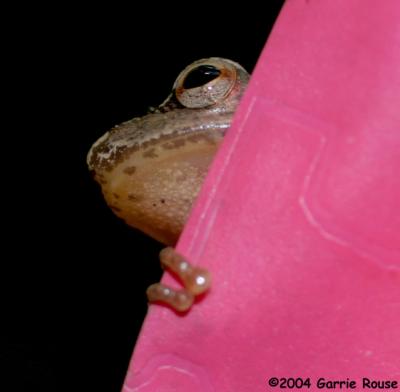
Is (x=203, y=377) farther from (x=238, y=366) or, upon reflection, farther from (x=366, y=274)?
(x=366, y=274)

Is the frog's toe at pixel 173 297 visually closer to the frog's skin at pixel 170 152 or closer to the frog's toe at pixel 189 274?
the frog's toe at pixel 189 274

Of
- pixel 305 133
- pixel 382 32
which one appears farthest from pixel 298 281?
pixel 382 32

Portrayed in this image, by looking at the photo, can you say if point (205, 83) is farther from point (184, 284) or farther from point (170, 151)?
point (184, 284)

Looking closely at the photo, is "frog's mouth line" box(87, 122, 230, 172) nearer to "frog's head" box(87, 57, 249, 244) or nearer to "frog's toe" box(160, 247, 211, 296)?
"frog's head" box(87, 57, 249, 244)

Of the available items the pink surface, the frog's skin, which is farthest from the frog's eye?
the pink surface

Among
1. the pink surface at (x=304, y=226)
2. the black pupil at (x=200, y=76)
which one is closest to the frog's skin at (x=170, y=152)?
the black pupil at (x=200, y=76)
